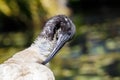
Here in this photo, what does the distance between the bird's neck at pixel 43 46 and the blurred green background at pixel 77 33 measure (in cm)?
345

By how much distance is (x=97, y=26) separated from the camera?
14.9 m

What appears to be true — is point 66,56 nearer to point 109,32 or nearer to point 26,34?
point 109,32

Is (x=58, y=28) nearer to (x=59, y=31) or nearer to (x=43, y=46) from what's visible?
(x=59, y=31)

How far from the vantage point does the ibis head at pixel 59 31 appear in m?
5.59

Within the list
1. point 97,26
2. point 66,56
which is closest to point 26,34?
point 97,26

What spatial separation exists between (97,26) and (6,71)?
1050cm

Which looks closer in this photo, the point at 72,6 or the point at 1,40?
the point at 1,40

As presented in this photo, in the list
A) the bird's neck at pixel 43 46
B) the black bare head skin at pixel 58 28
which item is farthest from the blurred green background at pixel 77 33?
the bird's neck at pixel 43 46

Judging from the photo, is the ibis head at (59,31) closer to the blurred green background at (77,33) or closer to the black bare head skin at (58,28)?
the black bare head skin at (58,28)

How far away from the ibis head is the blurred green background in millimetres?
3322

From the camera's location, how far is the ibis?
4477 mm

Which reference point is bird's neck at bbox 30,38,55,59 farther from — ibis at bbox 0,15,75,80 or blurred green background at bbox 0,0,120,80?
blurred green background at bbox 0,0,120,80

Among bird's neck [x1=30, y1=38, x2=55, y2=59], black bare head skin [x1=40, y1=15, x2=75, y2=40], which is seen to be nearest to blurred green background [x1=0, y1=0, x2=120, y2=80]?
black bare head skin [x1=40, y1=15, x2=75, y2=40]

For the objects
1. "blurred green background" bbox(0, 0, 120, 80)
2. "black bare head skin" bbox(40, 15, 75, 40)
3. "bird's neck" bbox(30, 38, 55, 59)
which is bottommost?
"blurred green background" bbox(0, 0, 120, 80)
